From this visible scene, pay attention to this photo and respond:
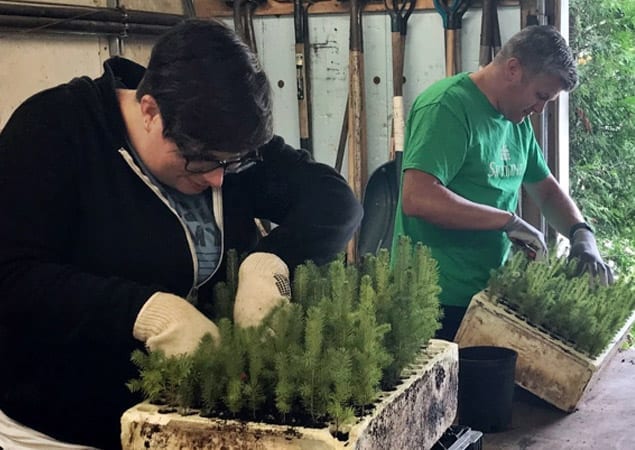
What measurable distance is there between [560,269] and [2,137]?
159 centimetres

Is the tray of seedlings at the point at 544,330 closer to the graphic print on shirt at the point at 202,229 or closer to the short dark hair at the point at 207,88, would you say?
the graphic print on shirt at the point at 202,229

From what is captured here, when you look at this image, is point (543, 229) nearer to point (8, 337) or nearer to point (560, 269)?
point (560, 269)

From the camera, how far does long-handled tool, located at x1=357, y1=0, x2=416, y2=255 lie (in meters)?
3.42

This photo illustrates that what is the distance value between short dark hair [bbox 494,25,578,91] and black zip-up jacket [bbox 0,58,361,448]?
49.1 inches

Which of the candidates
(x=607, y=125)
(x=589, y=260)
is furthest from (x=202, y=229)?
(x=607, y=125)

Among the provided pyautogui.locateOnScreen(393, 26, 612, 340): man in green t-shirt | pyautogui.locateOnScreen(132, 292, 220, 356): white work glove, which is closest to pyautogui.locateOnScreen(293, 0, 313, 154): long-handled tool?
pyautogui.locateOnScreen(393, 26, 612, 340): man in green t-shirt

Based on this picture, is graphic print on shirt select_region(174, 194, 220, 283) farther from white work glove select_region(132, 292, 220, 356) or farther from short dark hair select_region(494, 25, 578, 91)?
short dark hair select_region(494, 25, 578, 91)

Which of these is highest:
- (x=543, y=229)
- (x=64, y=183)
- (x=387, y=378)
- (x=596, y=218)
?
(x=64, y=183)

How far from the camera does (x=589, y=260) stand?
254 cm

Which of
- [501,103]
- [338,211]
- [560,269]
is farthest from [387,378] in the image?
[501,103]

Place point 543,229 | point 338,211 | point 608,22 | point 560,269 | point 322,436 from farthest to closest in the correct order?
point 608,22
point 543,229
point 560,269
point 338,211
point 322,436

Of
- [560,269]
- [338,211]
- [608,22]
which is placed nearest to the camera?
[338,211]

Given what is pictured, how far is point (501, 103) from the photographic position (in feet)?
8.08

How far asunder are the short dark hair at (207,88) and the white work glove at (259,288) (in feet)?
0.70
